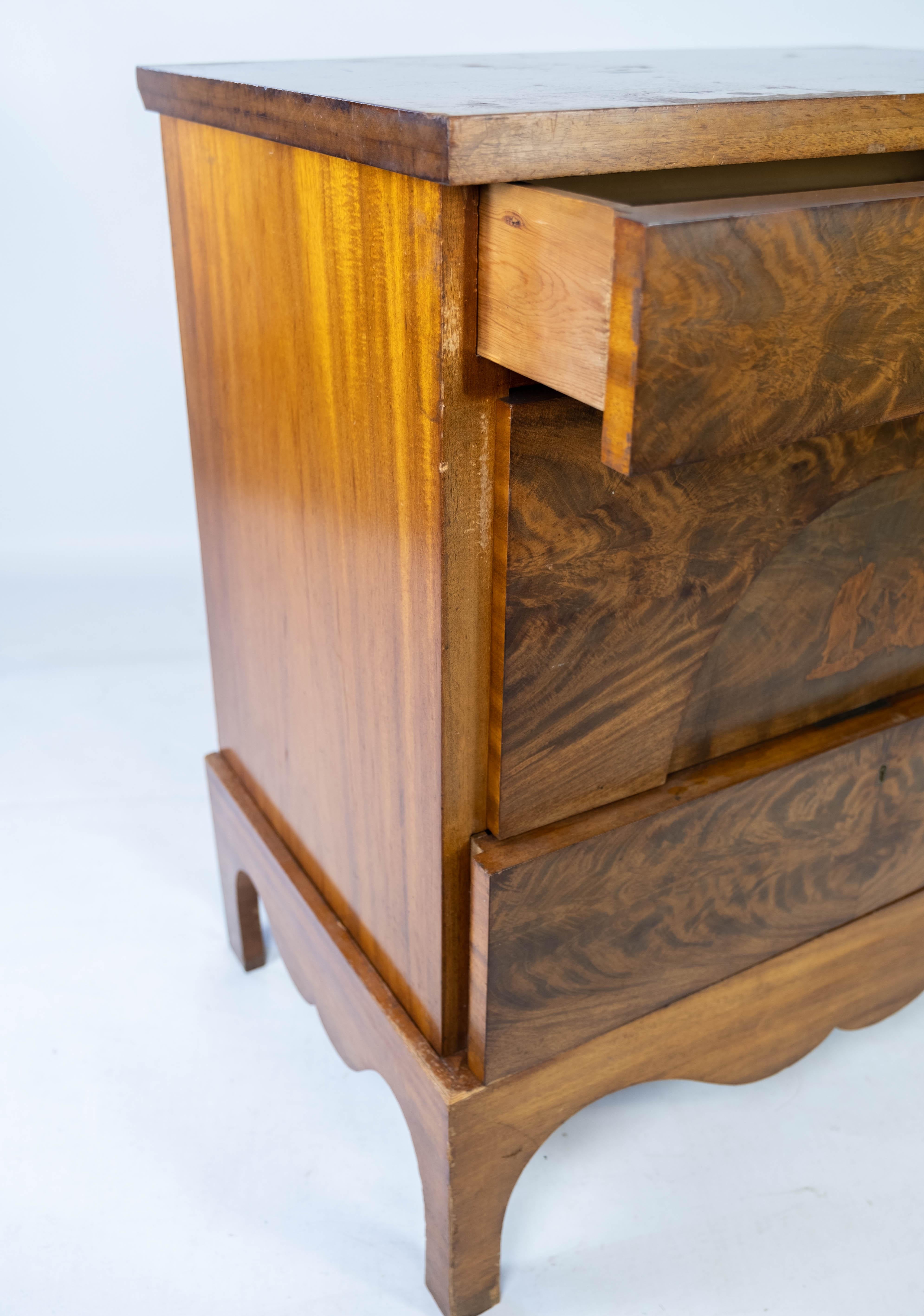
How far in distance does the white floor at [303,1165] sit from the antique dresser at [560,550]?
2.8 inches

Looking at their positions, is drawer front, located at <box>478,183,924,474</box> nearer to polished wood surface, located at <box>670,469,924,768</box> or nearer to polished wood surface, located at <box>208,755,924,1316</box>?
polished wood surface, located at <box>670,469,924,768</box>

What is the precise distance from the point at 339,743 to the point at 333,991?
216mm

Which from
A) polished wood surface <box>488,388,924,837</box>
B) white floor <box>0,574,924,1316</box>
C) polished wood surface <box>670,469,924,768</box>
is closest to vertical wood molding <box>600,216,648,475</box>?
polished wood surface <box>488,388,924,837</box>

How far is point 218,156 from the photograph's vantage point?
0.73 metres

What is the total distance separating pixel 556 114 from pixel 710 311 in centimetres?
11

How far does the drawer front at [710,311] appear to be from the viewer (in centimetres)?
43

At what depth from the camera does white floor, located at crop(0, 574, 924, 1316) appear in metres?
0.80

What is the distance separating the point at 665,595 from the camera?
2.13 ft

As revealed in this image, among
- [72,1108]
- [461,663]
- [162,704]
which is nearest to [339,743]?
[461,663]

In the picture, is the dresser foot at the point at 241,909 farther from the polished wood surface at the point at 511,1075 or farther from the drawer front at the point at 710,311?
the drawer front at the point at 710,311

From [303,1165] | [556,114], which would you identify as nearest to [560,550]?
[556,114]

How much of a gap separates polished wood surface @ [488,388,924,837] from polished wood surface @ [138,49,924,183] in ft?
0.38

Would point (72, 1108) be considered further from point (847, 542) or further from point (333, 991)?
point (847, 542)

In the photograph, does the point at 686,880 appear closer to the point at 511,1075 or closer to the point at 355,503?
the point at 511,1075
